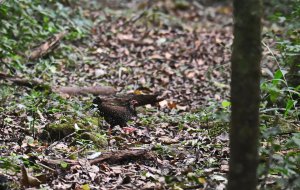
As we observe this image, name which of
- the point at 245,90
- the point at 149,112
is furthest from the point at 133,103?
the point at 245,90

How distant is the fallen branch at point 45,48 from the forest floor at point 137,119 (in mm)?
187

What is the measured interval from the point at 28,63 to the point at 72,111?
2.48m

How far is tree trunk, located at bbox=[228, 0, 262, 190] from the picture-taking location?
10.2 feet

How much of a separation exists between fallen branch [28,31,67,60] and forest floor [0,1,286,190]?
0.19 m

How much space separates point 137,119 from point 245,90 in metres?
3.25

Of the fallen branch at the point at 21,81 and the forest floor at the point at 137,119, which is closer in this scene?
the forest floor at the point at 137,119

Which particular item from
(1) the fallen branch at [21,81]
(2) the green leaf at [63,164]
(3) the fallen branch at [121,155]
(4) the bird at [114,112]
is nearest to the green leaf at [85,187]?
(2) the green leaf at [63,164]

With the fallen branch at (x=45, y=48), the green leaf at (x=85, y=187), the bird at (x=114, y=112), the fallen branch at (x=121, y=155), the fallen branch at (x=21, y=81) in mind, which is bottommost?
the green leaf at (x=85, y=187)

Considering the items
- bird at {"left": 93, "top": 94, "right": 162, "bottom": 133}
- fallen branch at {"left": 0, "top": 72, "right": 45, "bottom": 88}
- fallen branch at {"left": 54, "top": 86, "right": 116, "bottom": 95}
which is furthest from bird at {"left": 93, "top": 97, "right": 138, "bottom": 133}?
fallen branch at {"left": 0, "top": 72, "right": 45, "bottom": 88}

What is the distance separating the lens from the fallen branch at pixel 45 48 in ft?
27.0

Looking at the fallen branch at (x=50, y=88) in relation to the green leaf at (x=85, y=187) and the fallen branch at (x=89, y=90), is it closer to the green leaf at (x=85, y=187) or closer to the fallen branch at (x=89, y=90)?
the fallen branch at (x=89, y=90)

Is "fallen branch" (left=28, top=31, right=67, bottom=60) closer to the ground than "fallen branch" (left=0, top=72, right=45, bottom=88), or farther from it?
farther from it

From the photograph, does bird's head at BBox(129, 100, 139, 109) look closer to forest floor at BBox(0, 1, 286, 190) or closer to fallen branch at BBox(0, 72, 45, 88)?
forest floor at BBox(0, 1, 286, 190)

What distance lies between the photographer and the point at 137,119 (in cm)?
626
